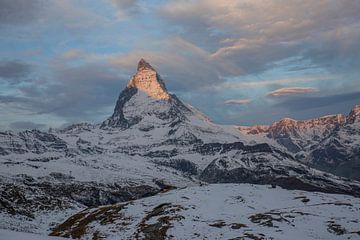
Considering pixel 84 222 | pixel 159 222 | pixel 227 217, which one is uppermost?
pixel 159 222

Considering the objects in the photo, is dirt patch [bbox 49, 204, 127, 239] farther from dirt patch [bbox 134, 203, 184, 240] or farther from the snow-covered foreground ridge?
dirt patch [bbox 134, 203, 184, 240]

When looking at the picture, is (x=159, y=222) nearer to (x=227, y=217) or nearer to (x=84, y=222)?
(x=227, y=217)

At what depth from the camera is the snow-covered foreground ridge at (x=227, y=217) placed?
61656 mm

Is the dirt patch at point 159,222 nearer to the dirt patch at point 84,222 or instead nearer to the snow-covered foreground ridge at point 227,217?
the snow-covered foreground ridge at point 227,217

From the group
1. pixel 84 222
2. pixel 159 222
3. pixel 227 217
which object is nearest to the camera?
pixel 159 222

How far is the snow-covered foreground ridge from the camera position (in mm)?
61656

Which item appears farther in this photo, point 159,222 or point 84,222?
point 84,222

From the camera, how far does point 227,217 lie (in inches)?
2906

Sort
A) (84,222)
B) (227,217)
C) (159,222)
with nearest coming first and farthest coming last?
(159,222)
(227,217)
(84,222)

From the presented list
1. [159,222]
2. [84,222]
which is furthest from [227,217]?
[84,222]

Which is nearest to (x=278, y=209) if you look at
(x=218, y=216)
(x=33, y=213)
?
(x=218, y=216)

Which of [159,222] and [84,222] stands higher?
[159,222]

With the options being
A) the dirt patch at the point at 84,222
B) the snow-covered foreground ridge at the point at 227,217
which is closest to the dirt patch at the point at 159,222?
the snow-covered foreground ridge at the point at 227,217

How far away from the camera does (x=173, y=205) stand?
274ft
